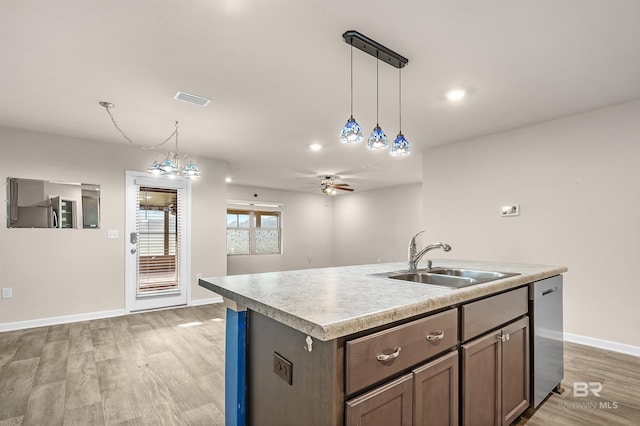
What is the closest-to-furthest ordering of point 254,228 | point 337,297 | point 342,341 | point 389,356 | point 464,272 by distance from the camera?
point 342,341 < point 389,356 < point 337,297 < point 464,272 < point 254,228

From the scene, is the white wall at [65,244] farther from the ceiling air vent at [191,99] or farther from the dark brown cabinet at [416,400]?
the dark brown cabinet at [416,400]

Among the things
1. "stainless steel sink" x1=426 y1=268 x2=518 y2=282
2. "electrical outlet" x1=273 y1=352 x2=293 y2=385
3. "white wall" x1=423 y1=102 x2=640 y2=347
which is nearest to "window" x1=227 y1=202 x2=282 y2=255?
"white wall" x1=423 y1=102 x2=640 y2=347

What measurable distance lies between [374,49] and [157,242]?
13.5 ft

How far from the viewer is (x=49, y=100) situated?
3.03 m

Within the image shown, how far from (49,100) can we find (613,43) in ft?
14.8

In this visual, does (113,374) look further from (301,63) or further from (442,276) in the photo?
(301,63)

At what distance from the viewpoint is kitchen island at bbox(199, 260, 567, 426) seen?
1.02 m

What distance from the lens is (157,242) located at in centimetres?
481

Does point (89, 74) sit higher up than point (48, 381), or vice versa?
point (89, 74)

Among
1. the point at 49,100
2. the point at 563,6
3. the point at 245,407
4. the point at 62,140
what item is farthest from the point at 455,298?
the point at 62,140

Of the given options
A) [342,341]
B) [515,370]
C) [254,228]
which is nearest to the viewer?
[342,341]

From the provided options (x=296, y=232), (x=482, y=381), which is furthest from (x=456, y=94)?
(x=296, y=232)

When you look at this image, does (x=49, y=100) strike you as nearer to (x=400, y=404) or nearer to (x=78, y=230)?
(x=78, y=230)

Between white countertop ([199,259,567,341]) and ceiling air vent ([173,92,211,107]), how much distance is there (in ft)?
6.38
